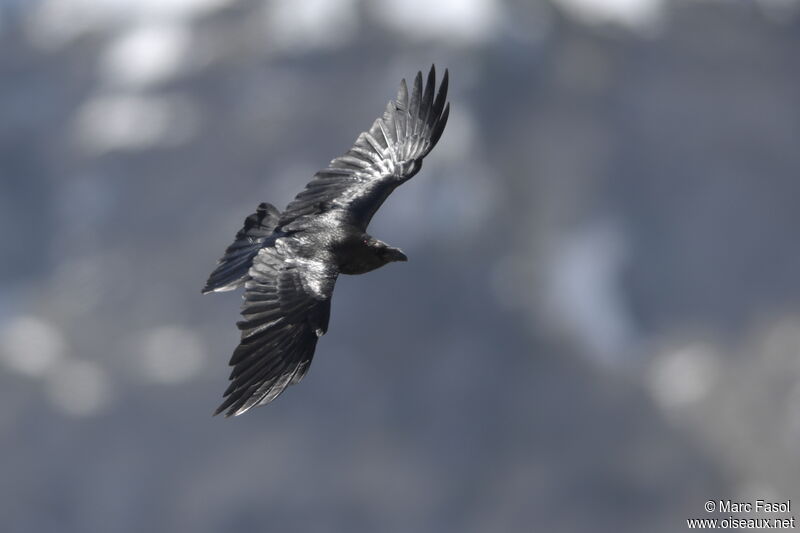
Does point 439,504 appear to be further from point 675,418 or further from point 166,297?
point 166,297

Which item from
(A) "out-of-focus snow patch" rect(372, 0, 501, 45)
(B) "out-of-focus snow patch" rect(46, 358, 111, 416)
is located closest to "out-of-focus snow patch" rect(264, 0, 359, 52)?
(A) "out-of-focus snow patch" rect(372, 0, 501, 45)

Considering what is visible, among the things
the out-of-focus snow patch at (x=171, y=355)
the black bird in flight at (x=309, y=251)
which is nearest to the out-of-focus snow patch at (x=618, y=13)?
the out-of-focus snow patch at (x=171, y=355)

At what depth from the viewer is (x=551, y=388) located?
438 feet

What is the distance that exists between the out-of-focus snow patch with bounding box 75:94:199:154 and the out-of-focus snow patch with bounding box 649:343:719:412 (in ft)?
192

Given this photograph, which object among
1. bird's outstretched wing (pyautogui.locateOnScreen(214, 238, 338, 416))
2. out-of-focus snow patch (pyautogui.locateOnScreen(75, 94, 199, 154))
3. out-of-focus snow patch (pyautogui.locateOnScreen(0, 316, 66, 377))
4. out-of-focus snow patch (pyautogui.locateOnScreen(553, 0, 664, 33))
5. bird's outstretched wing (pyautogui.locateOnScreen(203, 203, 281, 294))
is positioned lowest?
bird's outstretched wing (pyautogui.locateOnScreen(214, 238, 338, 416))

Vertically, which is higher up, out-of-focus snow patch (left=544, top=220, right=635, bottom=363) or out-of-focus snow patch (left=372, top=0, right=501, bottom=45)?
out-of-focus snow patch (left=372, top=0, right=501, bottom=45)

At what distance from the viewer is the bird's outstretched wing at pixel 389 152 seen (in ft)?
75.9

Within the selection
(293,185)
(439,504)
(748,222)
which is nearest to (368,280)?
(293,185)

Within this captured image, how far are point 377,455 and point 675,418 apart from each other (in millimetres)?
28378

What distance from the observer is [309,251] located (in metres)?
20.7

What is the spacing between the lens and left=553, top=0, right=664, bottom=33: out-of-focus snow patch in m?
172

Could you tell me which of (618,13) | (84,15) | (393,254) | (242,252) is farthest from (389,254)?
(84,15)

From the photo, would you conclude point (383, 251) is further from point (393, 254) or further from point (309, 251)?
point (309, 251)

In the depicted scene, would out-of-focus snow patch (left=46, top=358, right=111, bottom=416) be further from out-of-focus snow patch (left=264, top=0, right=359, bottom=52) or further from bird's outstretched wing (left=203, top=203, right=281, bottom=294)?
bird's outstretched wing (left=203, top=203, right=281, bottom=294)
